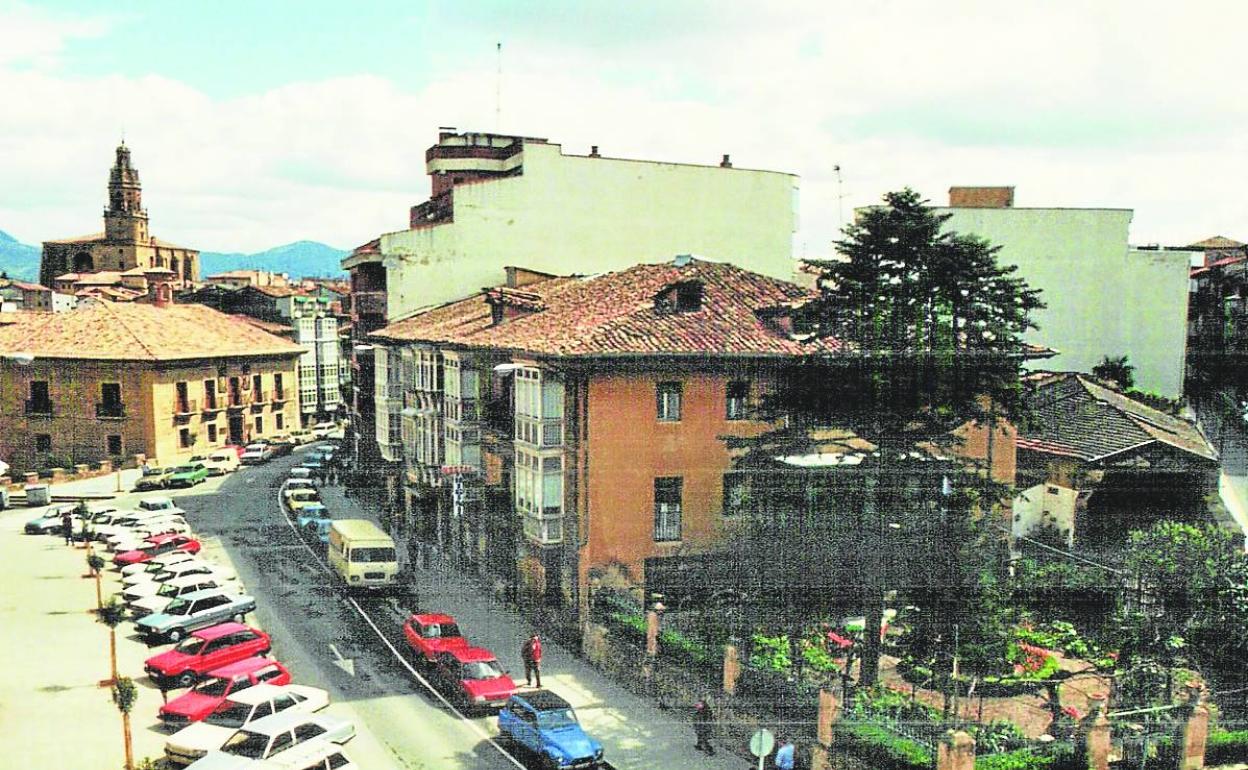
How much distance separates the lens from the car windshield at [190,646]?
24.1m

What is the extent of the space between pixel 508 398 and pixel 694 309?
257 inches

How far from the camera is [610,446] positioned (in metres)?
26.0

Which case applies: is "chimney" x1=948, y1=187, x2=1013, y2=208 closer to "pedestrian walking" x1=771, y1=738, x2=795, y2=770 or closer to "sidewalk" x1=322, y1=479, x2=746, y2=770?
"sidewalk" x1=322, y1=479, x2=746, y2=770

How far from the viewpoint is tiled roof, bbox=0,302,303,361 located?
5553 centimetres

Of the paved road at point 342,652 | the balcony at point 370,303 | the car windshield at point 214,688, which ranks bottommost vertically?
the paved road at point 342,652

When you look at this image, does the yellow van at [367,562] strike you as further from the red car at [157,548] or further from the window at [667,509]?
the window at [667,509]

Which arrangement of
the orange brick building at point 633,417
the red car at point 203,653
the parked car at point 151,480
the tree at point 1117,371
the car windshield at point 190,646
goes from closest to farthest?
the red car at point 203,653 → the car windshield at point 190,646 → the orange brick building at point 633,417 → the tree at point 1117,371 → the parked car at point 151,480

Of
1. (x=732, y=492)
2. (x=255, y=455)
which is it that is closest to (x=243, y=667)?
(x=732, y=492)

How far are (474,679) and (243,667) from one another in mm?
4924

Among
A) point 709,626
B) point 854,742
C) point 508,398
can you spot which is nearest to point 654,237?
point 508,398

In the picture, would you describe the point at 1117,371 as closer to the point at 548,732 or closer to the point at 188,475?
the point at 548,732

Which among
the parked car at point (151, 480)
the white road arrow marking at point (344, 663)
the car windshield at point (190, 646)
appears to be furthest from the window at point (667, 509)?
the parked car at point (151, 480)

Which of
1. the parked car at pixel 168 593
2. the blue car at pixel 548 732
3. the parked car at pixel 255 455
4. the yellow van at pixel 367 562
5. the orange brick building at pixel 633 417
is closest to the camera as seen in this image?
the blue car at pixel 548 732

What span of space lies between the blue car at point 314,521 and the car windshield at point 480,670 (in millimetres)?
17931
